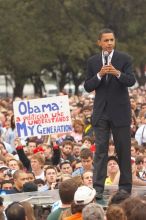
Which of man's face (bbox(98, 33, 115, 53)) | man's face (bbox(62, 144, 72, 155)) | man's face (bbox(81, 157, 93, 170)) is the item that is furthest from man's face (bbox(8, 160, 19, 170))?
man's face (bbox(98, 33, 115, 53))

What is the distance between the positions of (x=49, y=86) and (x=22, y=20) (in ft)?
125

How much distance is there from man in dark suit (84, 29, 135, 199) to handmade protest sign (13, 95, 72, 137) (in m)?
5.16

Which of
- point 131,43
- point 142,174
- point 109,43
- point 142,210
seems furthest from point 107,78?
point 131,43

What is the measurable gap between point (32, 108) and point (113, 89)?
19.4 feet

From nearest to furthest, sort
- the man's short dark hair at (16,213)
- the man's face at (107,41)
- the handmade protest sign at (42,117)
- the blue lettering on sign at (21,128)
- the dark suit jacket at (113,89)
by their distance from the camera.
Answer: the man's short dark hair at (16,213) → the man's face at (107,41) → the dark suit jacket at (113,89) → the blue lettering on sign at (21,128) → the handmade protest sign at (42,117)

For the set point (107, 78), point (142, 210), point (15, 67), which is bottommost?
point (142, 210)

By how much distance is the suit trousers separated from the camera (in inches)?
378

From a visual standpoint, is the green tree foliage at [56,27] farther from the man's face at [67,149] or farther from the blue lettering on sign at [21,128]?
the blue lettering on sign at [21,128]

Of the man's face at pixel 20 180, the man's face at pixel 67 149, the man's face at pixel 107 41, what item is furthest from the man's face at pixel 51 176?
the man's face at pixel 107 41

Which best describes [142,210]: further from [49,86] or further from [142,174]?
[49,86]

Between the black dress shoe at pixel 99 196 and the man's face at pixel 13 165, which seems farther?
the man's face at pixel 13 165

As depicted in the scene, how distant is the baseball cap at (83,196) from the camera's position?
8219 millimetres

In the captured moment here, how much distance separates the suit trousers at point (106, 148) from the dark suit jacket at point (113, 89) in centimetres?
9

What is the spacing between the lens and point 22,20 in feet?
170
